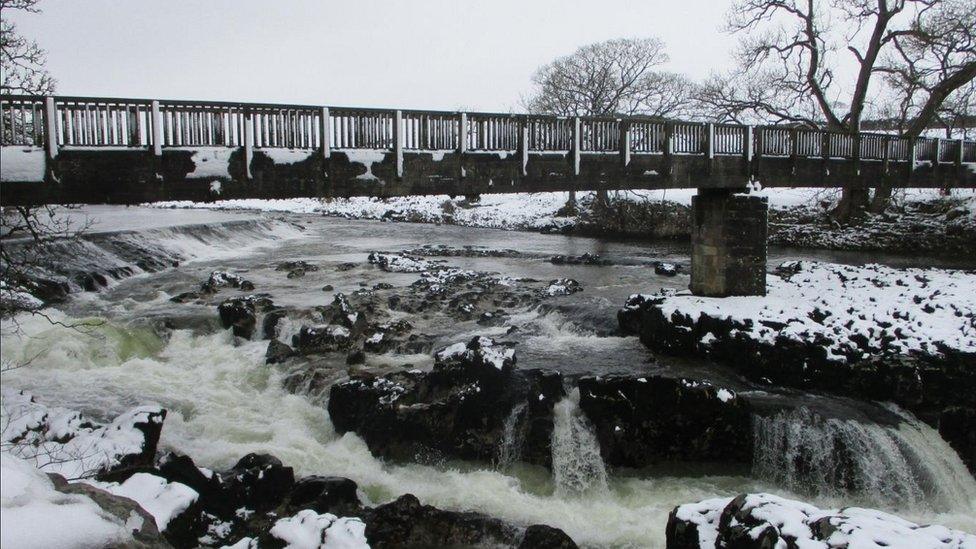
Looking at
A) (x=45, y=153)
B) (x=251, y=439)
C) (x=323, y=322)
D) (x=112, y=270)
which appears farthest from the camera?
(x=112, y=270)

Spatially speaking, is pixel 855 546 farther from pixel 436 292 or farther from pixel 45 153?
pixel 436 292

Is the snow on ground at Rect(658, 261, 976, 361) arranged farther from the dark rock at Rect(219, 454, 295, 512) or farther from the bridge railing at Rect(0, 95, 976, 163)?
the dark rock at Rect(219, 454, 295, 512)

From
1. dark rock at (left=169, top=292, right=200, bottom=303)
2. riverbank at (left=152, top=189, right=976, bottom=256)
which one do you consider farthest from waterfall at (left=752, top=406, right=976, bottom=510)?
dark rock at (left=169, top=292, right=200, bottom=303)

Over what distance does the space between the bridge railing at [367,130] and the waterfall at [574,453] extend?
20.1 ft

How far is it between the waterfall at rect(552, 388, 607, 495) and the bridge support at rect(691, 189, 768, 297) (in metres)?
7.06

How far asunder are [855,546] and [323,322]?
1425 cm

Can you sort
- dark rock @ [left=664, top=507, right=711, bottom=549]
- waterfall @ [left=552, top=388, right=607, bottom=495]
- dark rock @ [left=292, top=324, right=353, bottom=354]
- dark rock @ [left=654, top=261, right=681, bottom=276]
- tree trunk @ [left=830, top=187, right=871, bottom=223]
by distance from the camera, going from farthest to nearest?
tree trunk @ [left=830, top=187, right=871, bottom=223] < dark rock @ [left=654, top=261, right=681, bottom=276] < dark rock @ [left=292, top=324, right=353, bottom=354] < waterfall @ [left=552, top=388, right=607, bottom=495] < dark rock @ [left=664, top=507, right=711, bottom=549]

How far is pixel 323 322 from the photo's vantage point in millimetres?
18344

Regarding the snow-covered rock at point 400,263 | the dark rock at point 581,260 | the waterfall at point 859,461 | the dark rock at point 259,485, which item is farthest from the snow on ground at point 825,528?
the dark rock at point 581,260

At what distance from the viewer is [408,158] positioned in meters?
14.3

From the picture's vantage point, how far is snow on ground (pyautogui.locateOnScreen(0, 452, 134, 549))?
12.8 ft

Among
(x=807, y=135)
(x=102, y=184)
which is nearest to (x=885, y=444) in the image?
(x=807, y=135)

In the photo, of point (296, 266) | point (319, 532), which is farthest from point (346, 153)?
point (296, 266)

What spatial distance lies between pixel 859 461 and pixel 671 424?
3052 millimetres
